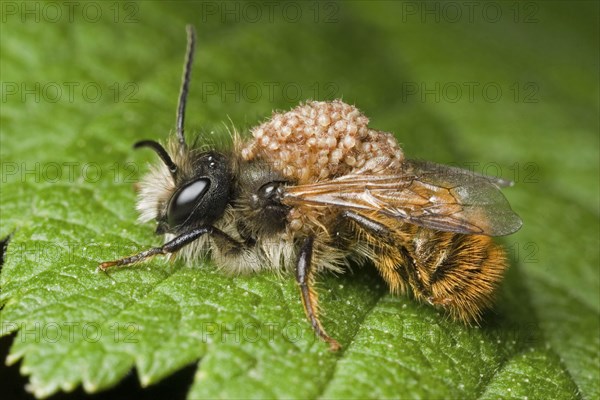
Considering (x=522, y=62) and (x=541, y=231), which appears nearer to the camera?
(x=541, y=231)

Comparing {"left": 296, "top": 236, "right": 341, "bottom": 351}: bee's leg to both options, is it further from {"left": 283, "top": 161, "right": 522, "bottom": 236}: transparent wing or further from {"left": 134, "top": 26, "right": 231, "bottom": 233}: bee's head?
{"left": 134, "top": 26, "right": 231, "bottom": 233}: bee's head

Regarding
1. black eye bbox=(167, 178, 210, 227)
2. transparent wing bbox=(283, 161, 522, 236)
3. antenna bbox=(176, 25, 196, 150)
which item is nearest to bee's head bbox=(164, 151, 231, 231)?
black eye bbox=(167, 178, 210, 227)

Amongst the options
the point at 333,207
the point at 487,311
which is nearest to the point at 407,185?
the point at 333,207

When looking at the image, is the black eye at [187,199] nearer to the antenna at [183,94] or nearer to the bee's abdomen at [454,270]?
the antenna at [183,94]

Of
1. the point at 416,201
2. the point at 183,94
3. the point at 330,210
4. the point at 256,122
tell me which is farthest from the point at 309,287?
the point at 256,122

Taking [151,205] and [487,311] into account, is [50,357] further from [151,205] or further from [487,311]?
[487,311]

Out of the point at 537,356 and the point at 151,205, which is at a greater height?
the point at 151,205
